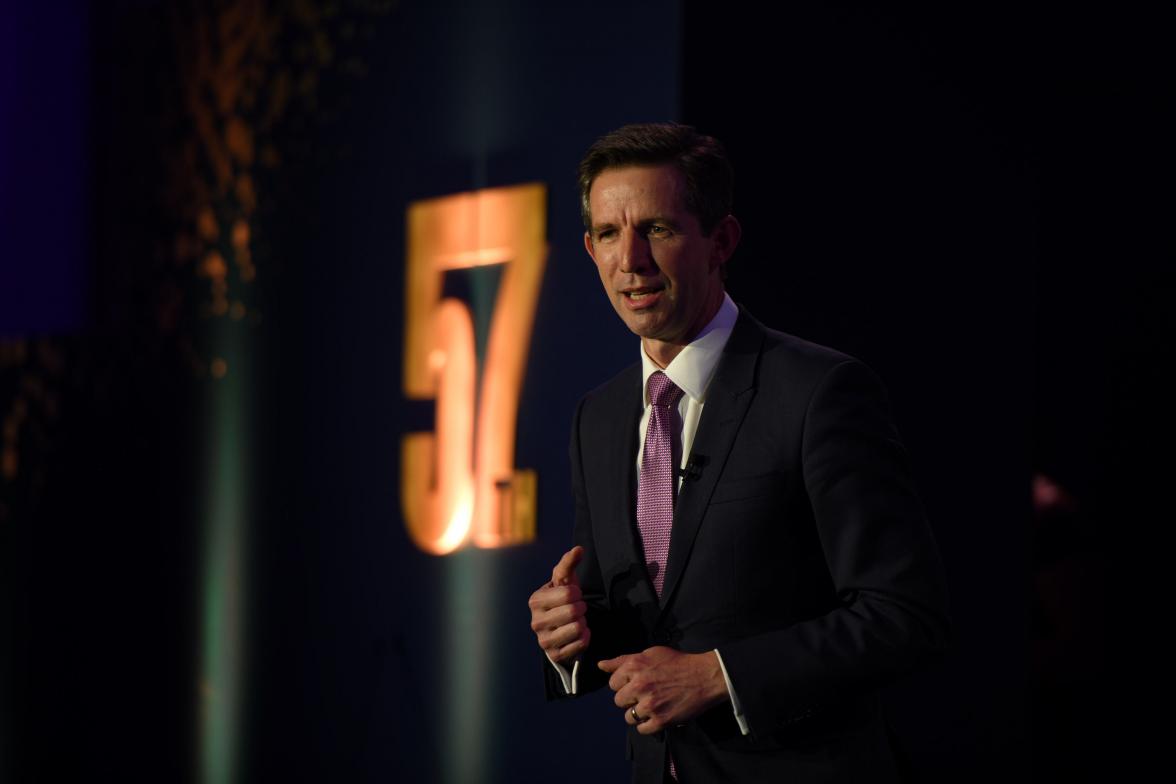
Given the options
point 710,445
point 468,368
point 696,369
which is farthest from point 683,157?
point 468,368

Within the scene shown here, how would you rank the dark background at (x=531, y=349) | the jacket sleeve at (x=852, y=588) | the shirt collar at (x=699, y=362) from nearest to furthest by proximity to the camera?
the jacket sleeve at (x=852, y=588)
the shirt collar at (x=699, y=362)
the dark background at (x=531, y=349)

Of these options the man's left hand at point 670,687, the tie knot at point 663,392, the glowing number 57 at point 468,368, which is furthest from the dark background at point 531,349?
the man's left hand at point 670,687

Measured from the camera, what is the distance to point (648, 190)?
2043mm

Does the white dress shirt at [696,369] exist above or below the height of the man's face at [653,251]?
below

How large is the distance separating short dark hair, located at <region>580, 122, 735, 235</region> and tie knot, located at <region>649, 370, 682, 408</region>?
24cm

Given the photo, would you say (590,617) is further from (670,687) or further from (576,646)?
(670,687)

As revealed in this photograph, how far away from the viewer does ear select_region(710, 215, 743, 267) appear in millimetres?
2098

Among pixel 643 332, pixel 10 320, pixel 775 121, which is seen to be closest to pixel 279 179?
pixel 10 320

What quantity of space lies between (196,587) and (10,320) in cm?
133

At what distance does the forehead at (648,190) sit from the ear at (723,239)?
83mm

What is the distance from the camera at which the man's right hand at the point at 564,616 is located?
6.58 ft

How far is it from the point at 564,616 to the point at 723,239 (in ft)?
2.06

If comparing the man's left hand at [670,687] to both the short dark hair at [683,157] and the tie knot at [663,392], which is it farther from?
the short dark hair at [683,157]

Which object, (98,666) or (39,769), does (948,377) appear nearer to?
(98,666)
